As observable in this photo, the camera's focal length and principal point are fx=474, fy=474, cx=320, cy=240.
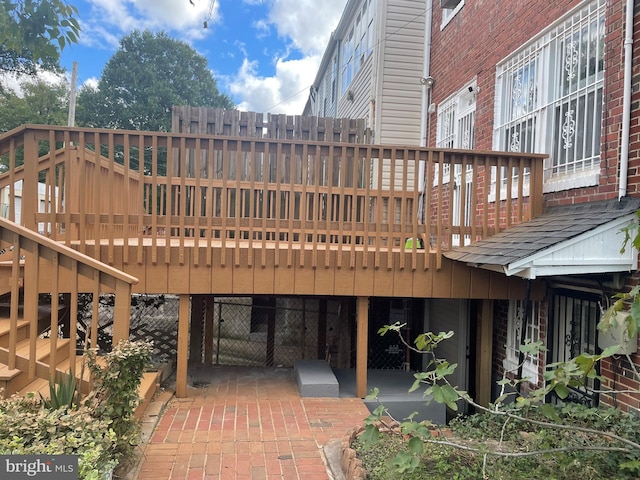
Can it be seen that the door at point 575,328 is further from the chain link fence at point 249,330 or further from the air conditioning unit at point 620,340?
the chain link fence at point 249,330

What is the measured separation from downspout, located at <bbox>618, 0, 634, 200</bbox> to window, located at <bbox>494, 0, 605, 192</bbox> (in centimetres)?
37

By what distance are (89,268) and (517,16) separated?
5.38 metres

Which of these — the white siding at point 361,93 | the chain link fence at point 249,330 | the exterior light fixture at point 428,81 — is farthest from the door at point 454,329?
the white siding at point 361,93

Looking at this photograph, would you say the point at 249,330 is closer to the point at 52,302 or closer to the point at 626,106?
the point at 52,302

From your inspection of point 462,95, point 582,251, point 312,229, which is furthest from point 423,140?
point 582,251

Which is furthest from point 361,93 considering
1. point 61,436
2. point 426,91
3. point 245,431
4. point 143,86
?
point 143,86

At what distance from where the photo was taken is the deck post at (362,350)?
4.71 m

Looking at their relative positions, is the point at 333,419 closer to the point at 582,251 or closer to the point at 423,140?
the point at 582,251

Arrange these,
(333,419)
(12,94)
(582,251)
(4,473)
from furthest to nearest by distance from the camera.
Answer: (12,94) < (333,419) < (582,251) < (4,473)

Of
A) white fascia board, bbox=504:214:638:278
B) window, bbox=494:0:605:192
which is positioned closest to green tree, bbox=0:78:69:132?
window, bbox=494:0:605:192

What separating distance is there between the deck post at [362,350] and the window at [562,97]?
227 centimetres

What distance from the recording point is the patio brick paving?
3.02 metres

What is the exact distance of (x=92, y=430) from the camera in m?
2.52

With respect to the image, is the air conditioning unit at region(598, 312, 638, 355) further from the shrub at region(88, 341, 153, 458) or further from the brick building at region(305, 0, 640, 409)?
the shrub at region(88, 341, 153, 458)
